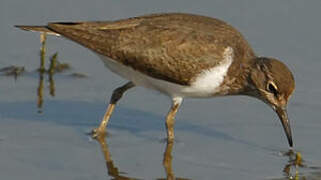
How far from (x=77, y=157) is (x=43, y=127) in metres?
1.10

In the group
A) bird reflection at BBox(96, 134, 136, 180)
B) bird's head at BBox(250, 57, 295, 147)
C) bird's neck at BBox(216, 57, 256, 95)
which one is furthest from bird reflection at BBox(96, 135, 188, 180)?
bird's head at BBox(250, 57, 295, 147)

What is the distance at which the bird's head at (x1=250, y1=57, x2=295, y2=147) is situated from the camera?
11094mm

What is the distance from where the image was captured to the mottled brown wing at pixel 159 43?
1110 centimetres

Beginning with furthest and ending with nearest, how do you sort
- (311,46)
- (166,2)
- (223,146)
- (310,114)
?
1. (166,2)
2. (311,46)
3. (310,114)
4. (223,146)

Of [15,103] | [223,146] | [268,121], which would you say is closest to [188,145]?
[223,146]

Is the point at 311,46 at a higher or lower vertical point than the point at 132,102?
higher

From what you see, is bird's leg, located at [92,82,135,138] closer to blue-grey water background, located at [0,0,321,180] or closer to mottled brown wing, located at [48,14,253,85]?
blue-grey water background, located at [0,0,321,180]

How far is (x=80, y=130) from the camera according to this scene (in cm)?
1172

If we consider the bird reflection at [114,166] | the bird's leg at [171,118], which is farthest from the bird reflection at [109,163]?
the bird's leg at [171,118]

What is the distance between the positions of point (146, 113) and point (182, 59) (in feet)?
4.89

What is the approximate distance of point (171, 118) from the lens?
1152 cm

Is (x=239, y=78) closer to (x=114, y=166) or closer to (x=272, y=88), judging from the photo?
(x=272, y=88)

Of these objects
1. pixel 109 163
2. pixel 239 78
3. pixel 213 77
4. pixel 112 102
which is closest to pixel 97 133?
pixel 112 102

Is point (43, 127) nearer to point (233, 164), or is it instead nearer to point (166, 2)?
point (233, 164)
